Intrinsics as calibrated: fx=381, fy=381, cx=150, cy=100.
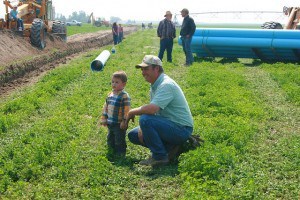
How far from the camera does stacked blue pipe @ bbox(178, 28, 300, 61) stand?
14523mm

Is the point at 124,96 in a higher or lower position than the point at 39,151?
higher

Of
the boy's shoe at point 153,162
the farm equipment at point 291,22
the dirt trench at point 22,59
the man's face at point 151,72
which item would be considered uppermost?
the farm equipment at point 291,22

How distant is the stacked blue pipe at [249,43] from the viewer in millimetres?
14523

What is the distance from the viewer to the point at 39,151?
5727mm

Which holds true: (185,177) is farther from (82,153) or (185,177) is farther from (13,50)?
(13,50)

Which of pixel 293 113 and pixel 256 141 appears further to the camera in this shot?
pixel 293 113

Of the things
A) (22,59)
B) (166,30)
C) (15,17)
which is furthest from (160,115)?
(15,17)

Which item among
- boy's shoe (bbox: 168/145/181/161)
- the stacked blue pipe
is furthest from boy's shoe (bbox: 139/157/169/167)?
the stacked blue pipe

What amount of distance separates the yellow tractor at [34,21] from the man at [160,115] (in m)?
15.0

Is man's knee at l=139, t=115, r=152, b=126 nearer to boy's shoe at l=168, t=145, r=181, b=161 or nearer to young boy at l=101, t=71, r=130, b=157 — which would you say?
young boy at l=101, t=71, r=130, b=157

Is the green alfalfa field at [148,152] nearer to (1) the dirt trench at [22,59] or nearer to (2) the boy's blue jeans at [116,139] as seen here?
(2) the boy's blue jeans at [116,139]

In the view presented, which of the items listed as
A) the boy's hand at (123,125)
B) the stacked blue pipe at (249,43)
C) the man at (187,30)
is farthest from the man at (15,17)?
the boy's hand at (123,125)

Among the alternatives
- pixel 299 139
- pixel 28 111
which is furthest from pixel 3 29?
pixel 299 139

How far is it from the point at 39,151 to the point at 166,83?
85.5 inches
